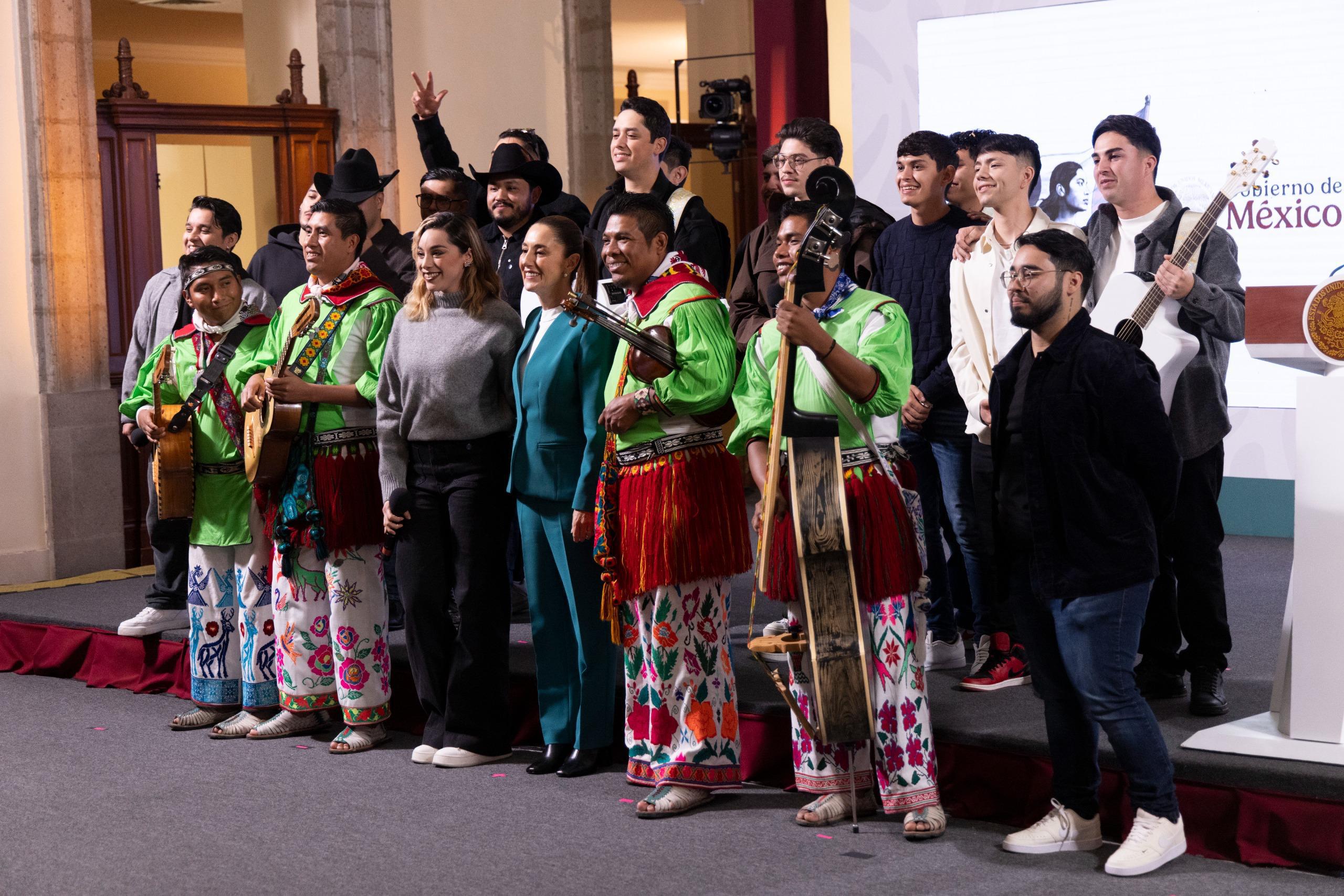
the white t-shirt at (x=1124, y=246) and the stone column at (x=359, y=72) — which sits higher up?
the stone column at (x=359, y=72)

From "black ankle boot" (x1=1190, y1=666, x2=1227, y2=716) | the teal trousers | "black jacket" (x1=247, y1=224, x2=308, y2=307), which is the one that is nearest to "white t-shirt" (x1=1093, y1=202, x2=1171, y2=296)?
"black ankle boot" (x1=1190, y1=666, x2=1227, y2=716)

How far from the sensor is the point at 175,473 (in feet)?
15.2

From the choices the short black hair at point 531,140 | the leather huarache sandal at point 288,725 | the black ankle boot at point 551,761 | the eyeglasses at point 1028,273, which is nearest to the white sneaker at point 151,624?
the leather huarache sandal at point 288,725

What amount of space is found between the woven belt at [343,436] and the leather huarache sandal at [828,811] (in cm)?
163

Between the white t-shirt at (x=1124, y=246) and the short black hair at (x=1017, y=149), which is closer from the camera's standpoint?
the white t-shirt at (x=1124, y=246)

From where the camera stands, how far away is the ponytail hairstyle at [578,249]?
3.95 metres

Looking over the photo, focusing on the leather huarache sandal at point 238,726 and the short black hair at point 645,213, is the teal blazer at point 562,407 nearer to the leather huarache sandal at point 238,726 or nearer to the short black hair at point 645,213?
the short black hair at point 645,213

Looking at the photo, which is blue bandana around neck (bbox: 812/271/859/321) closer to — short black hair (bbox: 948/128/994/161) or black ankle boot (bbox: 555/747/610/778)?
short black hair (bbox: 948/128/994/161)

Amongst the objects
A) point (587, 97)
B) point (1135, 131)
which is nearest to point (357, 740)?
point (1135, 131)

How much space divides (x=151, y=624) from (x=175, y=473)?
99 cm

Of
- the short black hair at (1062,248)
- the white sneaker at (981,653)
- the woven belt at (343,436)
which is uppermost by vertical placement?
the short black hair at (1062,248)

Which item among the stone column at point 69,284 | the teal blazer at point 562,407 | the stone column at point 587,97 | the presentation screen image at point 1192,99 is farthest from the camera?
the stone column at point 587,97

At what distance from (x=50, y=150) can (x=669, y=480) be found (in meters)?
4.44

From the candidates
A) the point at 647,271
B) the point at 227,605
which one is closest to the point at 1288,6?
the point at 647,271
